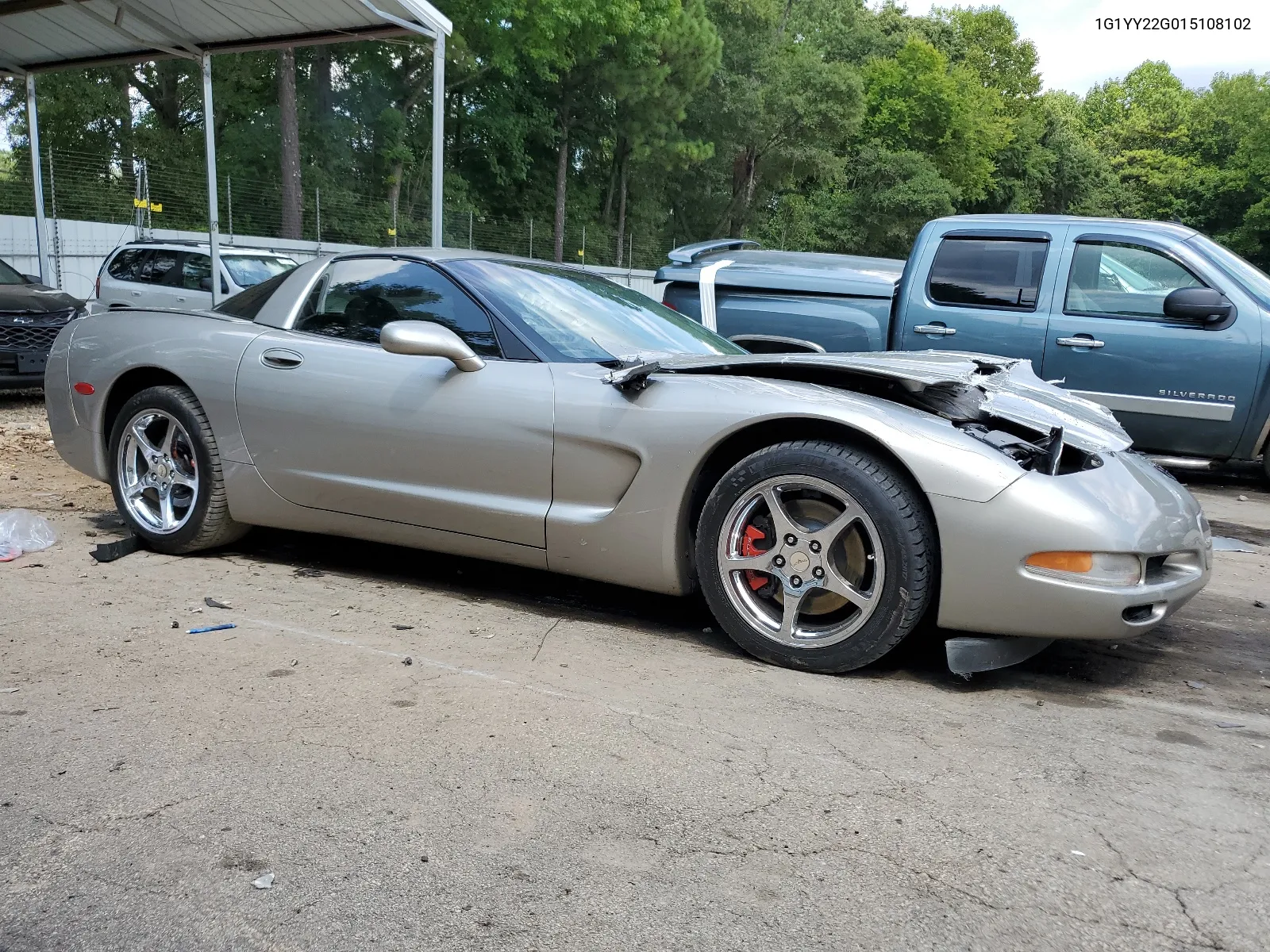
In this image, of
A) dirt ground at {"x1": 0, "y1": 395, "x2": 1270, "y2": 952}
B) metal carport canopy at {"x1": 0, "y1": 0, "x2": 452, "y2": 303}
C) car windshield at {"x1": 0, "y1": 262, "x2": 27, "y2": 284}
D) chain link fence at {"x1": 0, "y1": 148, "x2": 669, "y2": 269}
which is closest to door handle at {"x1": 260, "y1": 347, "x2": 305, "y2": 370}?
dirt ground at {"x1": 0, "y1": 395, "x2": 1270, "y2": 952}

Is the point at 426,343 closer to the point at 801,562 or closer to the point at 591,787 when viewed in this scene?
the point at 801,562

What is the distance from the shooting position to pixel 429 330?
3703 millimetres

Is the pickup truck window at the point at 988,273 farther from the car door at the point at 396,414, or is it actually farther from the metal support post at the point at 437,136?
the metal support post at the point at 437,136

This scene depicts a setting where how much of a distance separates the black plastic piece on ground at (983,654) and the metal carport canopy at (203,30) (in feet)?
23.4

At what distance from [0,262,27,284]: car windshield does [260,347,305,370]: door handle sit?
8.04 meters

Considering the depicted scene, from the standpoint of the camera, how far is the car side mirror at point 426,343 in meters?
3.64

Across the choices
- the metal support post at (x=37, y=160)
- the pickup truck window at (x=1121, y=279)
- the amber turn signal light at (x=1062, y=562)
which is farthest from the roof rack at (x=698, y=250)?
the metal support post at (x=37, y=160)

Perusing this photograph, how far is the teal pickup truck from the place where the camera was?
21.8 ft

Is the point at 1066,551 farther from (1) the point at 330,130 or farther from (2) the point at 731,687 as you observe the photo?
(1) the point at 330,130

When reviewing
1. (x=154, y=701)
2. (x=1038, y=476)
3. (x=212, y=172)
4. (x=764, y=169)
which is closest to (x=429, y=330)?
(x=154, y=701)

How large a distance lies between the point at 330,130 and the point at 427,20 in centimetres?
2217

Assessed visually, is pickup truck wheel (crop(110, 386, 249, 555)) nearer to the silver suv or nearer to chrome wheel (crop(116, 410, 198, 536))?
chrome wheel (crop(116, 410, 198, 536))

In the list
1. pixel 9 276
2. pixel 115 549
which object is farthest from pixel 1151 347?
pixel 9 276

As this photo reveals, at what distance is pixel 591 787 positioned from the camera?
7.91ft
